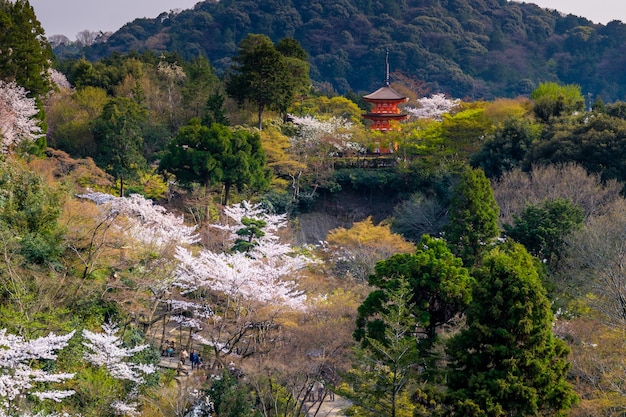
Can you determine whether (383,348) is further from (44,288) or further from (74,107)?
(74,107)

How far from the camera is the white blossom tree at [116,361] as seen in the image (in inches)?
632

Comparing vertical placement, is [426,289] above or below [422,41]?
below

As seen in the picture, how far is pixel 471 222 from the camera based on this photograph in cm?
2231

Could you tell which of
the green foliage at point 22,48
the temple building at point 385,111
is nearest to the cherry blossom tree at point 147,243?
the green foliage at point 22,48

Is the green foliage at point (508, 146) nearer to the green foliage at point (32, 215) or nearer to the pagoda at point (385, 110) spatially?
the pagoda at point (385, 110)

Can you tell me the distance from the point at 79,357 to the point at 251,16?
198 ft

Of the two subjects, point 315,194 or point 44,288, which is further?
point 315,194

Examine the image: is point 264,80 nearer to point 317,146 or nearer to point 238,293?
point 317,146

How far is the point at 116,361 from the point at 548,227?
11961 mm

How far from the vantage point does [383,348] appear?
1452 centimetres

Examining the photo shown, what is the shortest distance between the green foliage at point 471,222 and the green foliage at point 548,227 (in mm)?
868

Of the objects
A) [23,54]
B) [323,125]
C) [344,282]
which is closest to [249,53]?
[323,125]

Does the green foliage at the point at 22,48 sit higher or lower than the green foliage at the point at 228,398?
higher

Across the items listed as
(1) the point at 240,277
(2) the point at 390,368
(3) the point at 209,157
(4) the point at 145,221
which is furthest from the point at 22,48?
(2) the point at 390,368
